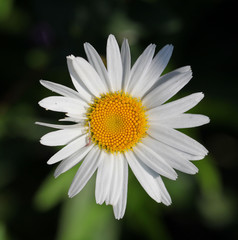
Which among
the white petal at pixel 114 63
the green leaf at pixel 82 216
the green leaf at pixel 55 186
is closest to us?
the white petal at pixel 114 63

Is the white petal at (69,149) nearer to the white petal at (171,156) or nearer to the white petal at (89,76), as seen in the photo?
the white petal at (89,76)

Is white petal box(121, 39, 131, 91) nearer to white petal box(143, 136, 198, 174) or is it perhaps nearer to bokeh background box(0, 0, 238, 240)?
white petal box(143, 136, 198, 174)

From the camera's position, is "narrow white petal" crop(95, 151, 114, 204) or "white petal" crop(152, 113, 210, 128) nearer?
"white petal" crop(152, 113, 210, 128)

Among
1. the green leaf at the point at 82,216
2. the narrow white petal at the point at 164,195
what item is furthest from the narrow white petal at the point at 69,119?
the green leaf at the point at 82,216

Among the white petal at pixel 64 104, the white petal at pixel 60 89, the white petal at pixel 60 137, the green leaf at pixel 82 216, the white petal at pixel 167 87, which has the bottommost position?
the green leaf at pixel 82 216

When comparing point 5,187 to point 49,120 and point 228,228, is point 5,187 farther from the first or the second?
point 228,228

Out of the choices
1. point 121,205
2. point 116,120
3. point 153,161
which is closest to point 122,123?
point 116,120

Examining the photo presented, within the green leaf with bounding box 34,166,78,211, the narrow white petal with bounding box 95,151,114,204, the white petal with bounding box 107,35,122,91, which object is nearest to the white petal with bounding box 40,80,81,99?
the white petal with bounding box 107,35,122,91
